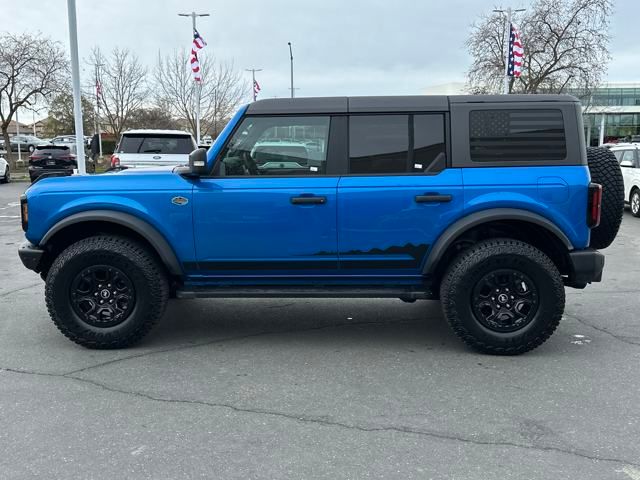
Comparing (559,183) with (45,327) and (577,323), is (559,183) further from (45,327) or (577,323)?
(45,327)

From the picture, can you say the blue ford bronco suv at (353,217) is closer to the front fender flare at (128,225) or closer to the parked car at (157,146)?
the front fender flare at (128,225)

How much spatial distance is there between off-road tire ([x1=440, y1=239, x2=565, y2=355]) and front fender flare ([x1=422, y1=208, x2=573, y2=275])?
19 centimetres

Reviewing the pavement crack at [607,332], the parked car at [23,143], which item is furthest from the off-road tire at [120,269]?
the parked car at [23,143]

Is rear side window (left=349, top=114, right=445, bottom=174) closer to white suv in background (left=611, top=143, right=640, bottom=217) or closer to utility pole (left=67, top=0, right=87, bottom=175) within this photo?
utility pole (left=67, top=0, right=87, bottom=175)

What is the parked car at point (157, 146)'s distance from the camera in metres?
12.5

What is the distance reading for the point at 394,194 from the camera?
14.5 feet

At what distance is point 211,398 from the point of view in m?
3.76

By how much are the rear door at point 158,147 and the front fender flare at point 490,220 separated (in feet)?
29.7

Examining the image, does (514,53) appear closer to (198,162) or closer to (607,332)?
(607,332)

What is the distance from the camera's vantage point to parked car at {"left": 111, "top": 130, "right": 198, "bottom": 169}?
12.5 metres

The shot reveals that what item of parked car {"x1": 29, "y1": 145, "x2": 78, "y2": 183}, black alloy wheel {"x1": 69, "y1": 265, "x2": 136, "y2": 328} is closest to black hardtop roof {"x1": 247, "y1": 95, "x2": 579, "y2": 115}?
black alloy wheel {"x1": 69, "y1": 265, "x2": 136, "y2": 328}

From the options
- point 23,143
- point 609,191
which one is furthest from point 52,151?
point 23,143

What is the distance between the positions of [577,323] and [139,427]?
3.97 metres

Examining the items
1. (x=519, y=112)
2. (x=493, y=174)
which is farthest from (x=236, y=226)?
(x=519, y=112)
